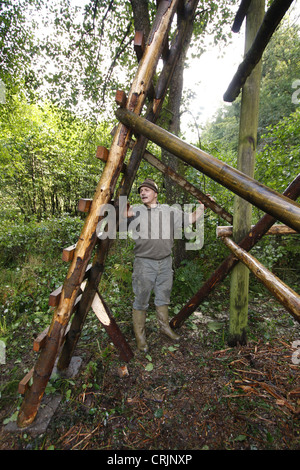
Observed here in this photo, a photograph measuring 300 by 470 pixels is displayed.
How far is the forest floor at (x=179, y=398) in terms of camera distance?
1.62 metres

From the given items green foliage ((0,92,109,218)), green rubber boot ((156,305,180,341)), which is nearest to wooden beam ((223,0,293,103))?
green rubber boot ((156,305,180,341))

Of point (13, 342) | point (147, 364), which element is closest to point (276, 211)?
point (147, 364)

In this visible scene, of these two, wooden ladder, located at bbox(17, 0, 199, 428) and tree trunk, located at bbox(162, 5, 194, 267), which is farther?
tree trunk, located at bbox(162, 5, 194, 267)

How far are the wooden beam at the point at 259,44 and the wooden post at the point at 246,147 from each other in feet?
0.33

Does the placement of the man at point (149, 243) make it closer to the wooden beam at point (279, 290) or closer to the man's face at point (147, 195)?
the man's face at point (147, 195)

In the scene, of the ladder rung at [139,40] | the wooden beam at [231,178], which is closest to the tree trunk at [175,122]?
the ladder rung at [139,40]

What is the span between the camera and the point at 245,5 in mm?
2066

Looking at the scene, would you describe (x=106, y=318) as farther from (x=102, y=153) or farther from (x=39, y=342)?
(x=102, y=153)

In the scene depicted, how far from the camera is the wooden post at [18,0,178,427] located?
179 centimetres

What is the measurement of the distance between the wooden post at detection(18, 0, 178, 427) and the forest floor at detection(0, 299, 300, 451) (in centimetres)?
43

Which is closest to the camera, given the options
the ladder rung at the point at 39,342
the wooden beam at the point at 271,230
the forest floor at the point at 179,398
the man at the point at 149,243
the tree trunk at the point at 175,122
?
the forest floor at the point at 179,398

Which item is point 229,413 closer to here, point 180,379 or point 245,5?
point 180,379

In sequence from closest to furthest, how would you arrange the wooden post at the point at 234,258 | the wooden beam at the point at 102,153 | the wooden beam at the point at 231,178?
the wooden beam at the point at 231,178, the wooden beam at the point at 102,153, the wooden post at the point at 234,258

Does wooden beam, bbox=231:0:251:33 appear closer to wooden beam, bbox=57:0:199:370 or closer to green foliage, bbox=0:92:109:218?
Result: wooden beam, bbox=57:0:199:370
